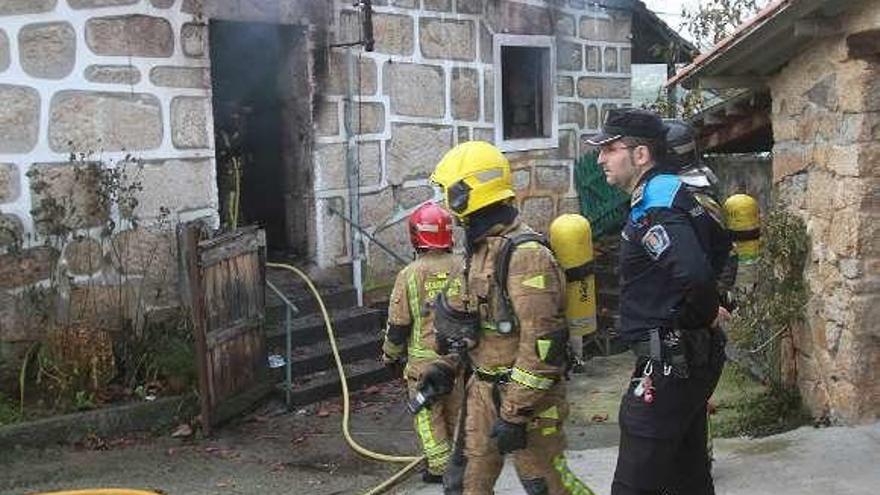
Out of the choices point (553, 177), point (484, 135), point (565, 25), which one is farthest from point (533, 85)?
point (484, 135)

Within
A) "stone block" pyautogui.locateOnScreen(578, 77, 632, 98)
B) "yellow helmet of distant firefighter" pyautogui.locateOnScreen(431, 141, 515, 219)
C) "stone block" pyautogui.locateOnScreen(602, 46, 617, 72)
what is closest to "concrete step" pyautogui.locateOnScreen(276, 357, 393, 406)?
"yellow helmet of distant firefighter" pyautogui.locateOnScreen(431, 141, 515, 219)

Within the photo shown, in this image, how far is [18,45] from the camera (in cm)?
676

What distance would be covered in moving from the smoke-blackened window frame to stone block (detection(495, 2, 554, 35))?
7cm

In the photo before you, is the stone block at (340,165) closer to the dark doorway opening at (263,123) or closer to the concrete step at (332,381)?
the dark doorway opening at (263,123)

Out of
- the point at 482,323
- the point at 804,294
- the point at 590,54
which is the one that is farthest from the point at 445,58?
the point at 482,323

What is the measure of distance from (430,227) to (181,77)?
3.29m

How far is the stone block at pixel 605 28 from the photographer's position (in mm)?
11500

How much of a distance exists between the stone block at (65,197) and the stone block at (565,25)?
6.06 meters

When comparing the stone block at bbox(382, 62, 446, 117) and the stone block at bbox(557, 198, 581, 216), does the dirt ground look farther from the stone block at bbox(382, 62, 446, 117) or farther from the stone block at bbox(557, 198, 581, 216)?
the stone block at bbox(557, 198, 581, 216)

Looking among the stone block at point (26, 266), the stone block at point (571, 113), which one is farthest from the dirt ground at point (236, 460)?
the stone block at point (571, 113)

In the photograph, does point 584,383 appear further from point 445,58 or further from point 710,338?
point 710,338

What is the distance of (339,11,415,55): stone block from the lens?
8.84 meters

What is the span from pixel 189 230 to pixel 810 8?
418 centimetres

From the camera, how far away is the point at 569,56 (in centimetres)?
1131
